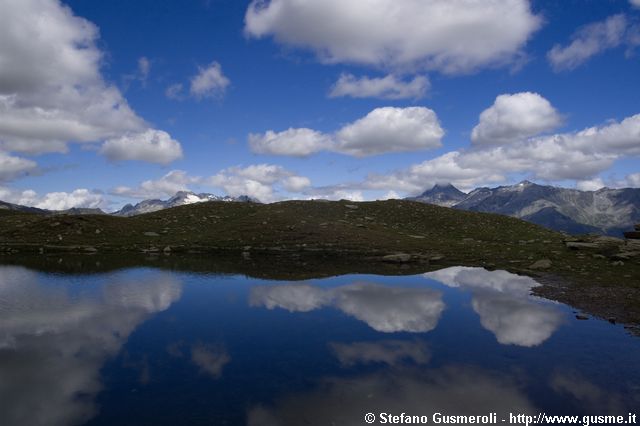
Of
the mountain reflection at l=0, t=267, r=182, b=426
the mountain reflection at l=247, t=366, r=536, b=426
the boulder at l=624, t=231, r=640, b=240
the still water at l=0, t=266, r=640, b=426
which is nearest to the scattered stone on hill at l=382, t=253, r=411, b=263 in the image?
the still water at l=0, t=266, r=640, b=426

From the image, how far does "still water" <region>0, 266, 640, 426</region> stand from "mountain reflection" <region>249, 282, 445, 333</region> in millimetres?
214

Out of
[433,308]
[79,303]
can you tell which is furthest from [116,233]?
[433,308]

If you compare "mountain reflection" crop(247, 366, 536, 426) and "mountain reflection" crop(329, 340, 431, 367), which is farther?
"mountain reflection" crop(329, 340, 431, 367)

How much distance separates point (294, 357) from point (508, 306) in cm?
1866

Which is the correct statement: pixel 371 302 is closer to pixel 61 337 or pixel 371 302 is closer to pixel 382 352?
pixel 382 352

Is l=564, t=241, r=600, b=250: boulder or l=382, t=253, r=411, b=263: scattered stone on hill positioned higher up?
l=564, t=241, r=600, b=250: boulder

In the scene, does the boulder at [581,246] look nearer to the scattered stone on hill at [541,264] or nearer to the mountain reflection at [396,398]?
the scattered stone on hill at [541,264]

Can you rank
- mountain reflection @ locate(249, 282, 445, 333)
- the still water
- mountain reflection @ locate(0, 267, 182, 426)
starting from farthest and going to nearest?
mountain reflection @ locate(249, 282, 445, 333) < the still water < mountain reflection @ locate(0, 267, 182, 426)

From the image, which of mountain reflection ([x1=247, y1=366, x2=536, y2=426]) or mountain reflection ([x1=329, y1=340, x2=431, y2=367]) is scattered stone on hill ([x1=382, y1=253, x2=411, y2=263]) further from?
mountain reflection ([x1=247, y1=366, x2=536, y2=426])

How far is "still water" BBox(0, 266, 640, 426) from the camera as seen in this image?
1585cm

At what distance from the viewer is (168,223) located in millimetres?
85688

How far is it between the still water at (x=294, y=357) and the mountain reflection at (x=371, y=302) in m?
0.21

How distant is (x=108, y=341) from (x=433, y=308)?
2153cm

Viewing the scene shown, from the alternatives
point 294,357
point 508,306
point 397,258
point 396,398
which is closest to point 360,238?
point 397,258
